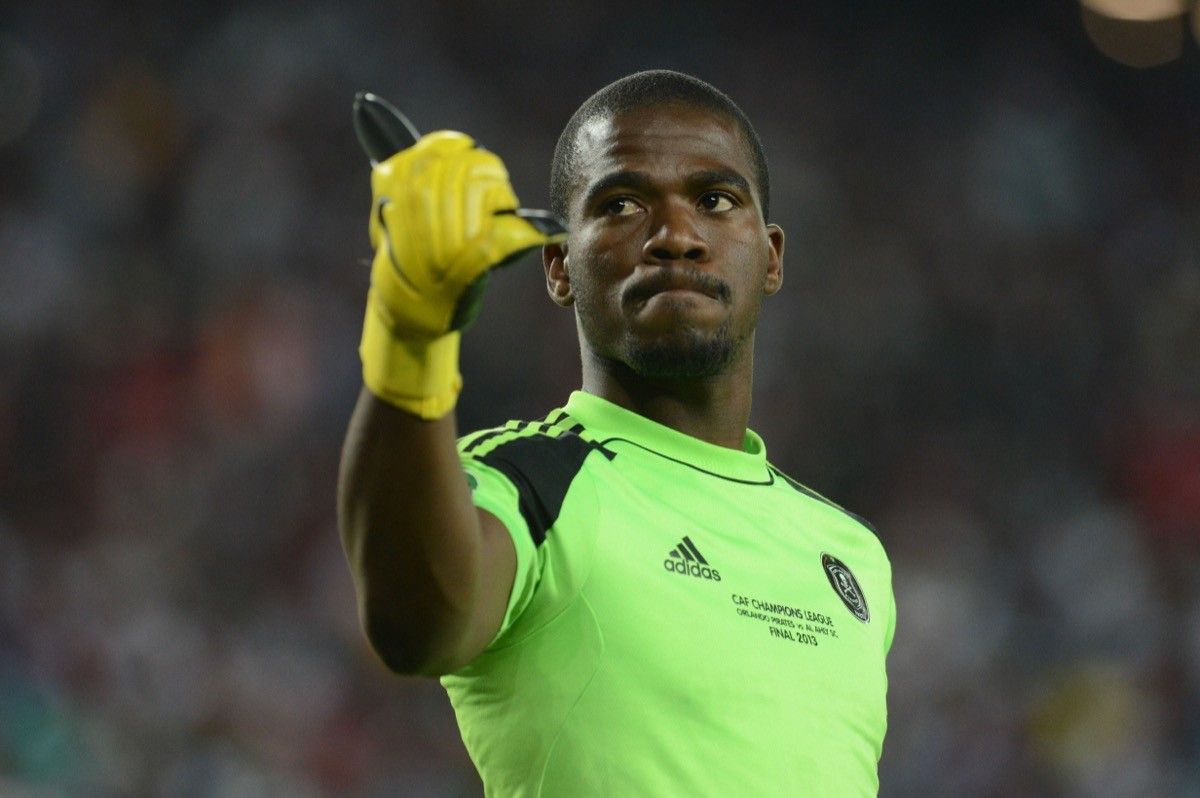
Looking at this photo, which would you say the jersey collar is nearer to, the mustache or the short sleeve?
the mustache

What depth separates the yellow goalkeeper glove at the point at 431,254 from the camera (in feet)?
4.58

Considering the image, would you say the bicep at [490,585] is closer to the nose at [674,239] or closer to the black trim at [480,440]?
the black trim at [480,440]

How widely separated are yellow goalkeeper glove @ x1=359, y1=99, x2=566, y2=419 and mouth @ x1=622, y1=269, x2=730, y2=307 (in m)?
0.74

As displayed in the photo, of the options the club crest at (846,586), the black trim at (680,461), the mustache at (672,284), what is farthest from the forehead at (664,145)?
the club crest at (846,586)

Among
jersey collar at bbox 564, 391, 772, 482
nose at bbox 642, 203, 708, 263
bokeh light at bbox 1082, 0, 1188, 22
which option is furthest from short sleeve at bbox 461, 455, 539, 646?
bokeh light at bbox 1082, 0, 1188, 22

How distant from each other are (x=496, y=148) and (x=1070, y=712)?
439cm

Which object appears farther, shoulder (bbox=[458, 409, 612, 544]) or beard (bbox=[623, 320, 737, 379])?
beard (bbox=[623, 320, 737, 379])

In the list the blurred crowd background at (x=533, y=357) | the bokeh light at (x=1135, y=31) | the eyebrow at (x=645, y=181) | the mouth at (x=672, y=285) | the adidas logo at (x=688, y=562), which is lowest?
the blurred crowd background at (x=533, y=357)

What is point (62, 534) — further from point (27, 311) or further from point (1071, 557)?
point (1071, 557)

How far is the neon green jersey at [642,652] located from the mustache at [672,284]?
238mm

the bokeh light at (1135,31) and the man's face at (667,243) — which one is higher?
the bokeh light at (1135,31)

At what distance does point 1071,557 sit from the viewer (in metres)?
7.49

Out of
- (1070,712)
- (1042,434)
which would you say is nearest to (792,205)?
(1042,434)

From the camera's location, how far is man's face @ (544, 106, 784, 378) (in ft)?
7.27
